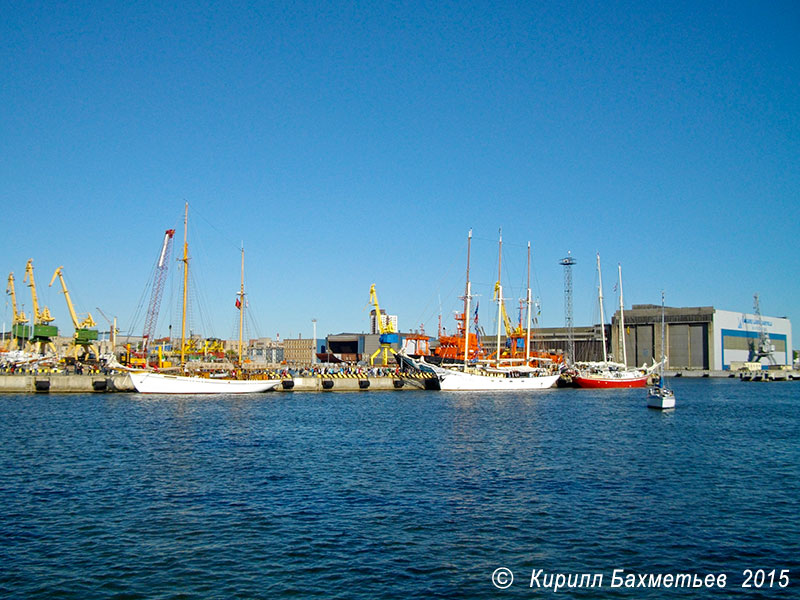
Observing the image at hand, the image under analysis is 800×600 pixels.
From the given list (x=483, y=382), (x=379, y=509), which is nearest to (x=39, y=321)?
(x=483, y=382)

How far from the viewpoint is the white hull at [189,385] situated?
84625 mm

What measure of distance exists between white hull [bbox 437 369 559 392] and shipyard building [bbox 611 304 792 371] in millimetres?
78163

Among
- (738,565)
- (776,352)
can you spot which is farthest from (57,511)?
(776,352)

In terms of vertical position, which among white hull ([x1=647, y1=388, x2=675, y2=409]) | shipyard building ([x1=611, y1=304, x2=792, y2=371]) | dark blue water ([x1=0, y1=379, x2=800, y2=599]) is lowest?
dark blue water ([x1=0, y1=379, x2=800, y2=599])

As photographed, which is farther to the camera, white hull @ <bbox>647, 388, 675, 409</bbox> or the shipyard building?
the shipyard building

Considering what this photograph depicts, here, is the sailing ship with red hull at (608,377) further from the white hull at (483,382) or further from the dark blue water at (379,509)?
the dark blue water at (379,509)

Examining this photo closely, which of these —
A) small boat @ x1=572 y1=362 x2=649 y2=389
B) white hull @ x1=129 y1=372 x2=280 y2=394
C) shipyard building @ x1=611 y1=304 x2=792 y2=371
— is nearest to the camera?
white hull @ x1=129 y1=372 x2=280 y2=394

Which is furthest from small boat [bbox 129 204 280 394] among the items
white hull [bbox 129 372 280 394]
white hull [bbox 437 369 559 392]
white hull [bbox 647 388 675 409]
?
white hull [bbox 647 388 675 409]

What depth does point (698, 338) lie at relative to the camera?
178000 mm

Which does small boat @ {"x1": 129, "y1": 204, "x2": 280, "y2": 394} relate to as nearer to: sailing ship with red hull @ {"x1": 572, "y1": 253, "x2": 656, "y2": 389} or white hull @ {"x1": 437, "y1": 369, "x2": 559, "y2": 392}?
white hull @ {"x1": 437, "y1": 369, "x2": 559, "y2": 392}

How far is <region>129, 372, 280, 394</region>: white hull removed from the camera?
84.6 metres

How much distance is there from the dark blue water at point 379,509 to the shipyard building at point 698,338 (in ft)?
447

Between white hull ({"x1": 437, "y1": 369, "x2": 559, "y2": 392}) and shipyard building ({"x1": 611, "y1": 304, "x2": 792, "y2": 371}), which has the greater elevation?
shipyard building ({"x1": 611, "y1": 304, "x2": 792, "y2": 371})

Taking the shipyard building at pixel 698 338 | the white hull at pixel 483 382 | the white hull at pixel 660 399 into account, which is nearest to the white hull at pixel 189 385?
the white hull at pixel 483 382
